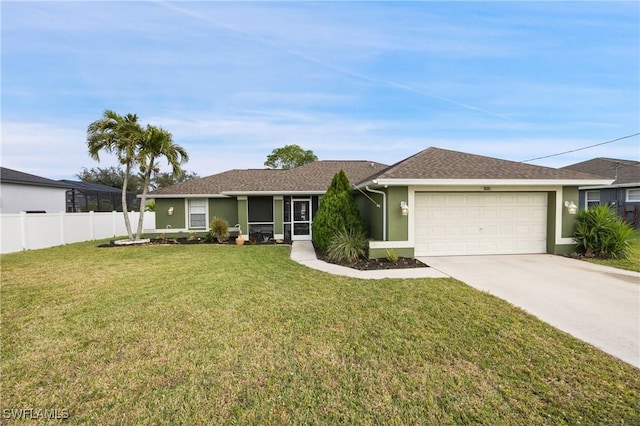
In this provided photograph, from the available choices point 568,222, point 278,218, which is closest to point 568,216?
point 568,222

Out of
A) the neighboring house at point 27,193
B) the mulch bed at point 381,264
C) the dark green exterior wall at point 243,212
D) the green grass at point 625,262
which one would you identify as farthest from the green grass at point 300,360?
the neighboring house at point 27,193

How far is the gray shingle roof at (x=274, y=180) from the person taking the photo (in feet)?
44.9

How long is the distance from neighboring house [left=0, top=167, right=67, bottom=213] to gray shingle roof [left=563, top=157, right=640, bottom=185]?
110ft

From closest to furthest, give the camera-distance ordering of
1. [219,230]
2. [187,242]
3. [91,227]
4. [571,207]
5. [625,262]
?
[625,262] → [571,207] → [219,230] → [187,242] → [91,227]

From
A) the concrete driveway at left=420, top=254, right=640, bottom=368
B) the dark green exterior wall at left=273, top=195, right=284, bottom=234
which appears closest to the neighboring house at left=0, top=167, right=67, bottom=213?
the dark green exterior wall at left=273, top=195, right=284, bottom=234

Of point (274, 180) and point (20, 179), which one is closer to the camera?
point (274, 180)

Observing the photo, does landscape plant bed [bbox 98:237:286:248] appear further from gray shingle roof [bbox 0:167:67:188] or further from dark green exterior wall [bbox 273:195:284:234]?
gray shingle roof [bbox 0:167:67:188]

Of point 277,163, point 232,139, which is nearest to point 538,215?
point 232,139

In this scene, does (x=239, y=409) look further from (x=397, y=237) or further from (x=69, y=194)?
(x=69, y=194)

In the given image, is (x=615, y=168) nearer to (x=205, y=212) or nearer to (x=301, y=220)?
(x=301, y=220)

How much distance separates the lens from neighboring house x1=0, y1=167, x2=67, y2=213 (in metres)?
15.4

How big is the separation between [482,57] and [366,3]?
593 cm

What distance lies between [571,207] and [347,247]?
735cm

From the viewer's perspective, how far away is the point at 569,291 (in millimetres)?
5520
